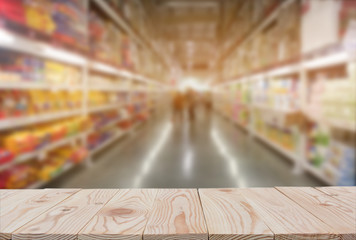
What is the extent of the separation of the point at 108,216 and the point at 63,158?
119 inches

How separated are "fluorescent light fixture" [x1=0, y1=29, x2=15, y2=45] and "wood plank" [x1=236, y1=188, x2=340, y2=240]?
2408mm

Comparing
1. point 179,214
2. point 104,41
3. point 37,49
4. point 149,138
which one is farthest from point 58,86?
point 149,138

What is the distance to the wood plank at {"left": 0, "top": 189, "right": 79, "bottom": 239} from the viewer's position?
675 millimetres

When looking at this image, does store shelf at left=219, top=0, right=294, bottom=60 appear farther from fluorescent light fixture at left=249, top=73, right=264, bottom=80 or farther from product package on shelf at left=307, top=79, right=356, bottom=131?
Answer: product package on shelf at left=307, top=79, right=356, bottom=131

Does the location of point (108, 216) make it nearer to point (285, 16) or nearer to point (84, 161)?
point (84, 161)

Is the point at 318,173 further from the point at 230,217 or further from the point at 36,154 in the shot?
the point at 36,154

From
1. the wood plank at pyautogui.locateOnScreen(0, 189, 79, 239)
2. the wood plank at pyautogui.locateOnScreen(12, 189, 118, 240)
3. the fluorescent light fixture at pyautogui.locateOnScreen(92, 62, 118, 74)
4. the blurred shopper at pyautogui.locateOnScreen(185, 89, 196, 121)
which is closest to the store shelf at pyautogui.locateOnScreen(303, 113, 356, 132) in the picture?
the wood plank at pyautogui.locateOnScreen(12, 189, 118, 240)

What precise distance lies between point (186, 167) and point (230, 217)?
319 cm

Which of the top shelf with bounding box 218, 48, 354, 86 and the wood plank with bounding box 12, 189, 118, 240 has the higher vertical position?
the top shelf with bounding box 218, 48, 354, 86

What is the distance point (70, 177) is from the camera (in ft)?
11.4

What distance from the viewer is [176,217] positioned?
2.32 ft

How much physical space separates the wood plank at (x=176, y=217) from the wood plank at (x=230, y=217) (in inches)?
1.0

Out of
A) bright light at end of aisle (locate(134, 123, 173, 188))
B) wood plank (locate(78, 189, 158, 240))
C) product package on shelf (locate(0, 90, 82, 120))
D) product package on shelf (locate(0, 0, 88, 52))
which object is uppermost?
product package on shelf (locate(0, 0, 88, 52))

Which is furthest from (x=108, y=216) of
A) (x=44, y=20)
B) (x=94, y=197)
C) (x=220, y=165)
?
(x=220, y=165)
